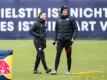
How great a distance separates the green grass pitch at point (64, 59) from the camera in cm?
1695

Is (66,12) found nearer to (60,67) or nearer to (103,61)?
(60,67)

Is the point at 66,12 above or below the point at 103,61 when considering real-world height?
above

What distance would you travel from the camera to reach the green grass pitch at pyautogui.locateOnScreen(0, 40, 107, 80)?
1695 centimetres

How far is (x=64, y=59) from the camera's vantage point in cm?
→ 2214

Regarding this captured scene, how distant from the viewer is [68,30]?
17422mm

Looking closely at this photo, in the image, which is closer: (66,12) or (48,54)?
(66,12)

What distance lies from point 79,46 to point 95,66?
7.57 meters

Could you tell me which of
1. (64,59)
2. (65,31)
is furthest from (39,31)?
(64,59)

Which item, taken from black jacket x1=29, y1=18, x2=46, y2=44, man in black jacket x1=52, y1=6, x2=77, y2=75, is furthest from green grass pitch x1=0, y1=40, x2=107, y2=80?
black jacket x1=29, y1=18, x2=46, y2=44

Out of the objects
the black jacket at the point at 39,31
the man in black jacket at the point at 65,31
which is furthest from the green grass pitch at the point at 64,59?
the black jacket at the point at 39,31

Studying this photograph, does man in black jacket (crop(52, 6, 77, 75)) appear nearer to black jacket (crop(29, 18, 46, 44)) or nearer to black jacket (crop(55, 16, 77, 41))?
black jacket (crop(55, 16, 77, 41))

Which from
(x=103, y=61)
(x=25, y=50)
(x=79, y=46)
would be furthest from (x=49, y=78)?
(x=79, y=46)

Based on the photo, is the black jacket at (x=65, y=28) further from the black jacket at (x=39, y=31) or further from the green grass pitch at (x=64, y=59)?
the green grass pitch at (x=64, y=59)

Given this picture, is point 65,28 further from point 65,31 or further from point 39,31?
point 39,31
